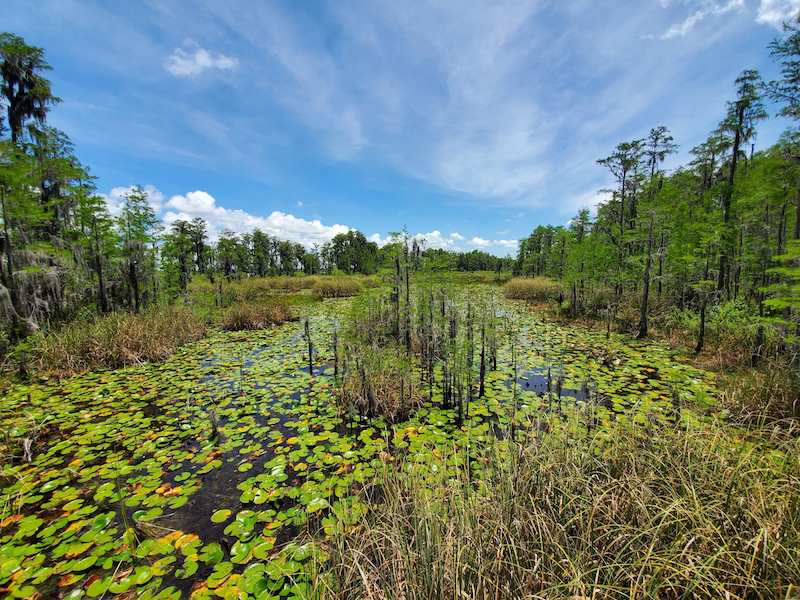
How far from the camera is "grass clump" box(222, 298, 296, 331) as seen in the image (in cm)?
1095

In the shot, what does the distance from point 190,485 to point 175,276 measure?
12.5m

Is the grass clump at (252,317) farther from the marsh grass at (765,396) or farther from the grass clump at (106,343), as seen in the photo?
the marsh grass at (765,396)

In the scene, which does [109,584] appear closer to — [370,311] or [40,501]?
[40,501]

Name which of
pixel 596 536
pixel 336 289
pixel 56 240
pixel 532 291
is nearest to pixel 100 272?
pixel 56 240

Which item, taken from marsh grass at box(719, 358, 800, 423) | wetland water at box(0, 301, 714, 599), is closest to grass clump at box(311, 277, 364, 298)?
wetland water at box(0, 301, 714, 599)

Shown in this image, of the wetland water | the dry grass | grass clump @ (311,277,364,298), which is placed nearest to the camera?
the wetland water

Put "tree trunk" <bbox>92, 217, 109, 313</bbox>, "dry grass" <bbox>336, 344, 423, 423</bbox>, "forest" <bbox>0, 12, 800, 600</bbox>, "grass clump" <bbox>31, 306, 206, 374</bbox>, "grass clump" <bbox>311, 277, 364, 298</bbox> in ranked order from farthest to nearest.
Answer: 1. "grass clump" <bbox>311, 277, 364, 298</bbox>
2. "tree trunk" <bbox>92, 217, 109, 313</bbox>
3. "grass clump" <bbox>31, 306, 206, 374</bbox>
4. "dry grass" <bbox>336, 344, 423, 423</bbox>
5. "forest" <bbox>0, 12, 800, 600</bbox>

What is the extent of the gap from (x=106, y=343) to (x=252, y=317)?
4764 mm

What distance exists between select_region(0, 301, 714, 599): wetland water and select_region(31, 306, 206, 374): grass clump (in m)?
0.55

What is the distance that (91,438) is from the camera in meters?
3.86

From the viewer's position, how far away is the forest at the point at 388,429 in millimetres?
1720

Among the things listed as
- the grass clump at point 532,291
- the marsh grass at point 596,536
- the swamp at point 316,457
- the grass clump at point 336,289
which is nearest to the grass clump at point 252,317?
the swamp at point 316,457

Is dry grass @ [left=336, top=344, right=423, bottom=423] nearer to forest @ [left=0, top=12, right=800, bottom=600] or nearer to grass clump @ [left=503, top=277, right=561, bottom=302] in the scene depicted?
forest @ [left=0, top=12, right=800, bottom=600]

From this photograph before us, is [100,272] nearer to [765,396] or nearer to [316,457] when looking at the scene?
[316,457]
